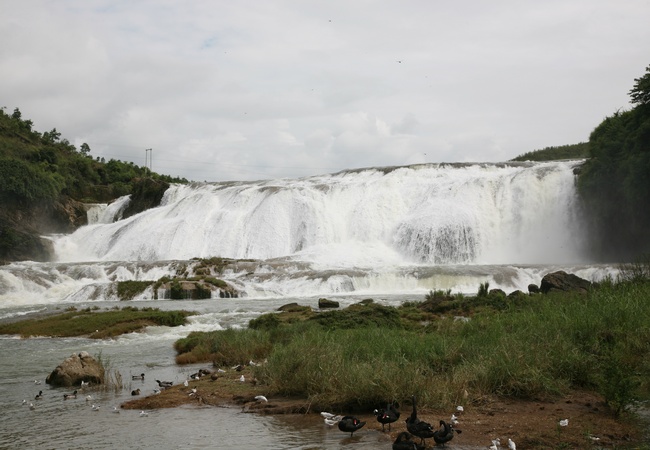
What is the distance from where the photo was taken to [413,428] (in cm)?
685

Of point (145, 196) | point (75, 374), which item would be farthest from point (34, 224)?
point (75, 374)

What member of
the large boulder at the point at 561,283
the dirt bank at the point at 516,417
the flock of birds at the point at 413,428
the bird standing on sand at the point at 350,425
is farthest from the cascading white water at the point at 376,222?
the bird standing on sand at the point at 350,425

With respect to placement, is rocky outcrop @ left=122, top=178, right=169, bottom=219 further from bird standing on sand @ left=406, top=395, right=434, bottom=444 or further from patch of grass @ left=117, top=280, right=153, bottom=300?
bird standing on sand @ left=406, top=395, right=434, bottom=444

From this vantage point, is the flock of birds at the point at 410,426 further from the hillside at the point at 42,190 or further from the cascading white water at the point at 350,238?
the hillside at the point at 42,190

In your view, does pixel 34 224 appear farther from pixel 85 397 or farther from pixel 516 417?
pixel 516 417

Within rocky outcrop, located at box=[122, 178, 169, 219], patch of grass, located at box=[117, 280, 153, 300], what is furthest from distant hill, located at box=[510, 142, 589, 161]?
patch of grass, located at box=[117, 280, 153, 300]

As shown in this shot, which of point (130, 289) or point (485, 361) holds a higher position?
point (485, 361)

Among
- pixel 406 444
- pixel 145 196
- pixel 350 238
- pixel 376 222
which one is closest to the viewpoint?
pixel 406 444

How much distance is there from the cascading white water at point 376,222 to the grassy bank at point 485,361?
2735cm

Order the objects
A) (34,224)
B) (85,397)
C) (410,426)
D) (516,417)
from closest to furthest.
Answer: (410,426) < (516,417) < (85,397) < (34,224)

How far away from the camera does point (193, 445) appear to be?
7527 millimetres

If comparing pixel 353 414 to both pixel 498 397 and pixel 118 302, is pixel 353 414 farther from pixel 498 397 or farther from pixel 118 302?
pixel 118 302

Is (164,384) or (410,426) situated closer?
(410,426)

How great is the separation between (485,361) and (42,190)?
55269 millimetres
